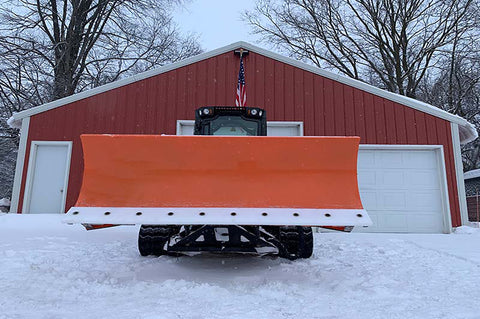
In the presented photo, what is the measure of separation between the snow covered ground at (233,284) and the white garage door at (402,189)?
10.1 ft

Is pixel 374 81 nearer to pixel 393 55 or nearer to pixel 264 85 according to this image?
pixel 393 55

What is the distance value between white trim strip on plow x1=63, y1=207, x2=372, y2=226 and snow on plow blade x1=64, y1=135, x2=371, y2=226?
3 centimetres

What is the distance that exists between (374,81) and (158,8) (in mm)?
14407

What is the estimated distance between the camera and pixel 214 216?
106 inches

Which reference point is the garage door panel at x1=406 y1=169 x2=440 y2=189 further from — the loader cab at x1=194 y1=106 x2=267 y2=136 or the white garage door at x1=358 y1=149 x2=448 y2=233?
the loader cab at x1=194 y1=106 x2=267 y2=136

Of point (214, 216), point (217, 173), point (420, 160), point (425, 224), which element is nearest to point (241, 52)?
point (420, 160)

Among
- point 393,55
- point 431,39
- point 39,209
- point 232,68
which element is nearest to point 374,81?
point 393,55

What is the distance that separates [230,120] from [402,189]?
5326 millimetres

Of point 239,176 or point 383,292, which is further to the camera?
point 239,176

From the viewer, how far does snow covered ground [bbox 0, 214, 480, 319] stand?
216 cm

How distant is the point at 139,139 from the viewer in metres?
2.97

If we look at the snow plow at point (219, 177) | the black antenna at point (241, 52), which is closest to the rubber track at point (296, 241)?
the snow plow at point (219, 177)

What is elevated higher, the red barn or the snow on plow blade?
the red barn

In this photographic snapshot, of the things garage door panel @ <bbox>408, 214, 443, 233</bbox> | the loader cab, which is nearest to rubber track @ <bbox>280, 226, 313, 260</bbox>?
the loader cab
